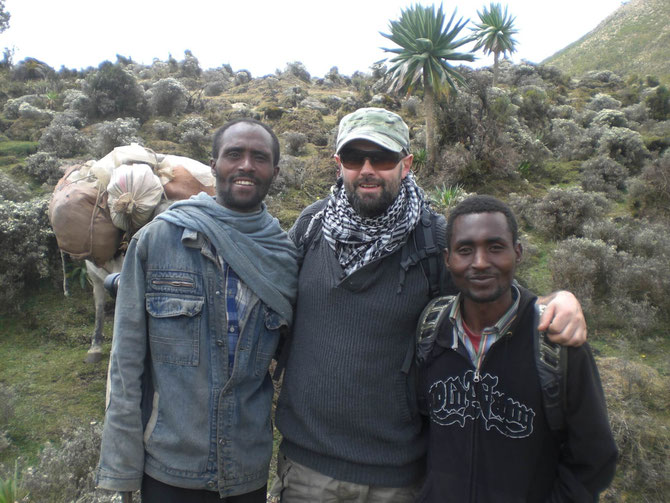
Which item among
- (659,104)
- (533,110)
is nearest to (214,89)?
(533,110)

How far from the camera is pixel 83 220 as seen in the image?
437cm

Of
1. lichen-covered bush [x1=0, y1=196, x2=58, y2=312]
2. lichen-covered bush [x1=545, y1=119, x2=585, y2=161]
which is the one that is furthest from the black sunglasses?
lichen-covered bush [x1=545, y1=119, x2=585, y2=161]

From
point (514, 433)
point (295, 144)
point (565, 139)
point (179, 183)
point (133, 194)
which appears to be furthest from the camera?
point (565, 139)

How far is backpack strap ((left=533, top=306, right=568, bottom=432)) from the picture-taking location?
1.53 metres

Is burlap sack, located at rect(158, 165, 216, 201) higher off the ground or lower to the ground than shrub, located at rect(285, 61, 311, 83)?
lower

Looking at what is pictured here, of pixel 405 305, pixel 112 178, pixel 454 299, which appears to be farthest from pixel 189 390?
pixel 112 178

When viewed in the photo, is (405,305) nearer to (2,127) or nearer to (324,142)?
(324,142)

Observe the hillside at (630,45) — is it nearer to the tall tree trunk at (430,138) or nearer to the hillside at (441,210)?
the hillside at (441,210)

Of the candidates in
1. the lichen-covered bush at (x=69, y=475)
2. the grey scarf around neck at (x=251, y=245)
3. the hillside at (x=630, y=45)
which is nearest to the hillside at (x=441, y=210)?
the lichen-covered bush at (x=69, y=475)

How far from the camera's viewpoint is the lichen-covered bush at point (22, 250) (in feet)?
20.5

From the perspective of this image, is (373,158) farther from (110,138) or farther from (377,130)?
(110,138)

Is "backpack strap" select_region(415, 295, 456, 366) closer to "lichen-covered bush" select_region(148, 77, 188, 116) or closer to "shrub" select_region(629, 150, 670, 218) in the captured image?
"shrub" select_region(629, 150, 670, 218)

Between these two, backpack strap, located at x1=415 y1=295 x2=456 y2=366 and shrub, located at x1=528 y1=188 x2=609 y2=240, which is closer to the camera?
backpack strap, located at x1=415 y1=295 x2=456 y2=366

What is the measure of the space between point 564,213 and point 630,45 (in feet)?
162
